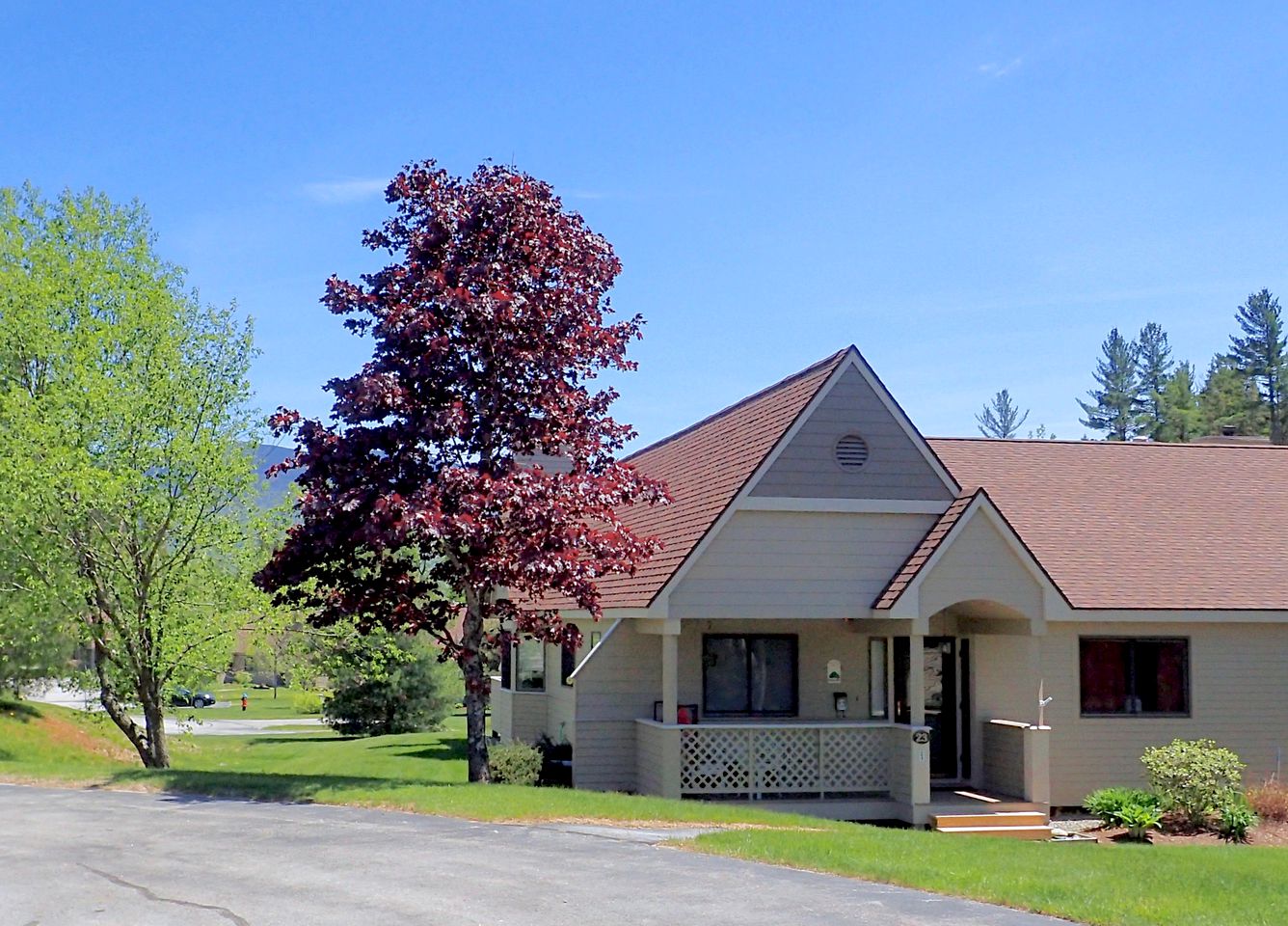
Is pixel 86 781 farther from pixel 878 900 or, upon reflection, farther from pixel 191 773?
pixel 878 900

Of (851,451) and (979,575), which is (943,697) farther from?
(851,451)

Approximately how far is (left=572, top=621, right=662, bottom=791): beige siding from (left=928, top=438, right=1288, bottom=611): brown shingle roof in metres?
7.09

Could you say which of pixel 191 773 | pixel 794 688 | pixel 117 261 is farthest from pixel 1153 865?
pixel 117 261

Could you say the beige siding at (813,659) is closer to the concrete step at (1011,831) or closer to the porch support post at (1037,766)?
the porch support post at (1037,766)

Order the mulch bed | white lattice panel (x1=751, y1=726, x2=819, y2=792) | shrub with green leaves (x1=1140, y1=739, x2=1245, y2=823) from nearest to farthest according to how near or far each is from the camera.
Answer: the mulch bed, shrub with green leaves (x1=1140, y1=739, x2=1245, y2=823), white lattice panel (x1=751, y1=726, x2=819, y2=792)

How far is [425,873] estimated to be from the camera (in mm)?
12359

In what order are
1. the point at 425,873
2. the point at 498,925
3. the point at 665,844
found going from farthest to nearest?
the point at 665,844, the point at 425,873, the point at 498,925

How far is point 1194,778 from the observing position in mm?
19500

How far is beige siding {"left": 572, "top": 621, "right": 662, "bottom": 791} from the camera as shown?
21578mm

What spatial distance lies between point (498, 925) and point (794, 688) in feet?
40.7

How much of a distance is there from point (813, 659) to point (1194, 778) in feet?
20.0

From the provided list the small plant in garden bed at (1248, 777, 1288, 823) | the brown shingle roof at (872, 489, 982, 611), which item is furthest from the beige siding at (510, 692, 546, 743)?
the small plant in garden bed at (1248, 777, 1288, 823)

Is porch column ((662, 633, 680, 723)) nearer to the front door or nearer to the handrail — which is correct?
the handrail

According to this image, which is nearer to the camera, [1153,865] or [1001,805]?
[1153,865]
